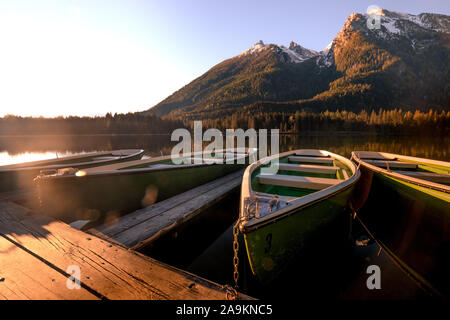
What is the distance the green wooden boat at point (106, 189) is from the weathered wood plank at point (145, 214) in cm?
32

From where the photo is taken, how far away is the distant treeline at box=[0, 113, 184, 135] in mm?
102562

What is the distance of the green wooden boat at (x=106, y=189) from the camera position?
546 cm

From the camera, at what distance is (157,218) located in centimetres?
607

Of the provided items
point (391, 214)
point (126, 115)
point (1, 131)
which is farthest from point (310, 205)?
point (1, 131)

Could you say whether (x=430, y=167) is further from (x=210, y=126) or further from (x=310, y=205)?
(x=210, y=126)

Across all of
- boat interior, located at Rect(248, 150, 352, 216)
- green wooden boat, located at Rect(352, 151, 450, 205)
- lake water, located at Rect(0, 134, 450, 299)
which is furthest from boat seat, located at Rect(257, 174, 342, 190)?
green wooden boat, located at Rect(352, 151, 450, 205)

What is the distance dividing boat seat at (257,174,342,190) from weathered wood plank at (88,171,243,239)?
9.96 ft

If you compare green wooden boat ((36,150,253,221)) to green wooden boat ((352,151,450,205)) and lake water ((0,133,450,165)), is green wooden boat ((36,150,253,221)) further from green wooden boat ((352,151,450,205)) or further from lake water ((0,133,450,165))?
lake water ((0,133,450,165))

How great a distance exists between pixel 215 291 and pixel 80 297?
184 cm

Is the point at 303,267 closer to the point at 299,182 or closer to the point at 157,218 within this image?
the point at 299,182

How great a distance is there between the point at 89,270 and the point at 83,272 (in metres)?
0.08

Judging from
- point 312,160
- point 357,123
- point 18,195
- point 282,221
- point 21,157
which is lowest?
point 21,157

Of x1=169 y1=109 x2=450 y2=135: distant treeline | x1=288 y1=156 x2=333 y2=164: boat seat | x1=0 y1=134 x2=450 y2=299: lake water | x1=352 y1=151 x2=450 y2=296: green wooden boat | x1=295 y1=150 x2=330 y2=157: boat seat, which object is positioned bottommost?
x1=0 y1=134 x2=450 y2=299: lake water

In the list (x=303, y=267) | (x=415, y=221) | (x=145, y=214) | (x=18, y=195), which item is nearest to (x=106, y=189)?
(x=145, y=214)
